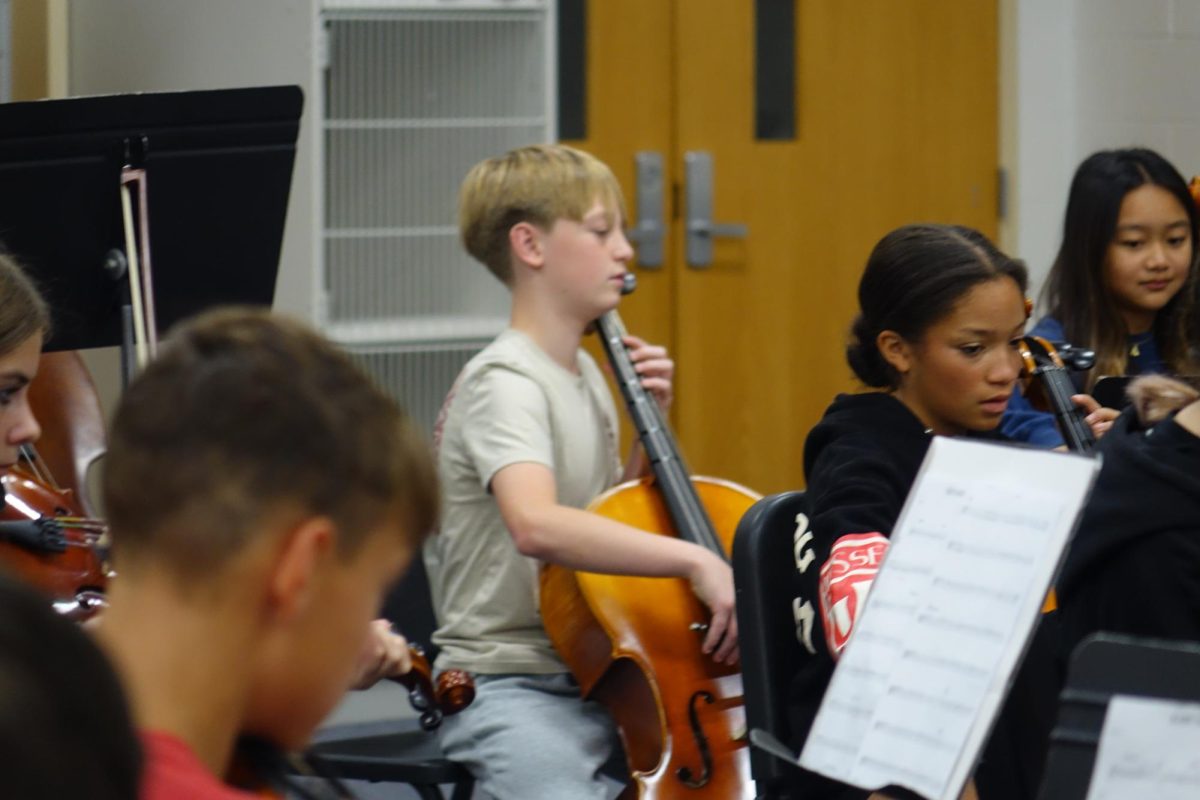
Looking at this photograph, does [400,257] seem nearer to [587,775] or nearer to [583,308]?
[583,308]

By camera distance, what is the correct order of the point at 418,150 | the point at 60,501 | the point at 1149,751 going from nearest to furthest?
1. the point at 1149,751
2. the point at 60,501
3. the point at 418,150

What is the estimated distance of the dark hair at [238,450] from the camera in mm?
804

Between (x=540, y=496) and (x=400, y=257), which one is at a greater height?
(x=400, y=257)

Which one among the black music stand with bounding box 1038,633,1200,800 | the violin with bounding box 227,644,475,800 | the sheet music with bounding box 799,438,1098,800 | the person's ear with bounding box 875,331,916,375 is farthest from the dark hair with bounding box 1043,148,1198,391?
the violin with bounding box 227,644,475,800

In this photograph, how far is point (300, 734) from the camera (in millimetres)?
844

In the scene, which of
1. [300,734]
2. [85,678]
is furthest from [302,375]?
[85,678]

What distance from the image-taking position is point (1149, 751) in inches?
39.2

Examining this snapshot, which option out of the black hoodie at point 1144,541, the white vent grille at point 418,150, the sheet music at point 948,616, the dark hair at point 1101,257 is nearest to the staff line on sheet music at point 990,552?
the sheet music at point 948,616

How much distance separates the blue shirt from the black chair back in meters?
0.61

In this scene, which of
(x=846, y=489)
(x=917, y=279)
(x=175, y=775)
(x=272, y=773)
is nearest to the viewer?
(x=175, y=775)

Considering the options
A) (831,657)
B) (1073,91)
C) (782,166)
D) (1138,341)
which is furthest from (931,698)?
(1073,91)

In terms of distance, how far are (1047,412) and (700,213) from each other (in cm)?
168

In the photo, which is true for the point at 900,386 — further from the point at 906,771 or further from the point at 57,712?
the point at 57,712

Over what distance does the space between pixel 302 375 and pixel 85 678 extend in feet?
0.96
